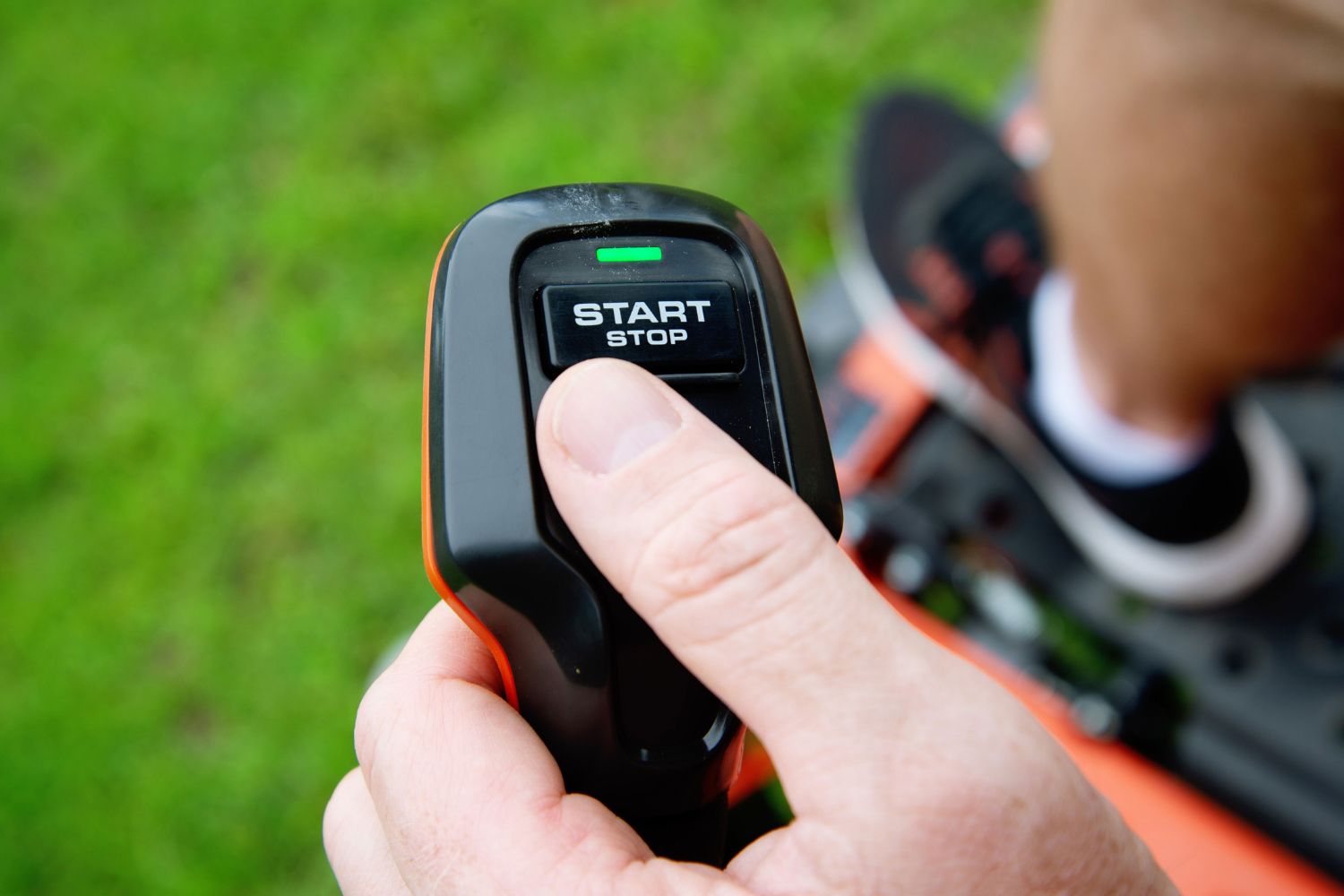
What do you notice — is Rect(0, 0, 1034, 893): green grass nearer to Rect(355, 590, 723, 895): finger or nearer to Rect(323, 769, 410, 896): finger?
Rect(323, 769, 410, 896): finger

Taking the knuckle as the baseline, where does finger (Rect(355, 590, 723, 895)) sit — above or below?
below

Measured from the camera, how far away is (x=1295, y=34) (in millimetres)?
1062

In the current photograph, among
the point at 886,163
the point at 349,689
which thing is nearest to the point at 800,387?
the point at 886,163

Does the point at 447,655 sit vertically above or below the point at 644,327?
below

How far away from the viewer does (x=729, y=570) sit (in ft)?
2.02

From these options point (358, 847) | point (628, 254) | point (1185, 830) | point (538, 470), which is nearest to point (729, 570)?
point (538, 470)

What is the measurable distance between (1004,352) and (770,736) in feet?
3.93

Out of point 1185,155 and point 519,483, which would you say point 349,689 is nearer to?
point 519,483

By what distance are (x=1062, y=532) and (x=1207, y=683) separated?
0.95 ft

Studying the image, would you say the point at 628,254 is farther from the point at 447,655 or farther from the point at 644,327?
the point at 447,655

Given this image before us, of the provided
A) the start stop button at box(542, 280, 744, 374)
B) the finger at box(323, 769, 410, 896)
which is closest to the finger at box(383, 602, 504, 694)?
the finger at box(323, 769, 410, 896)

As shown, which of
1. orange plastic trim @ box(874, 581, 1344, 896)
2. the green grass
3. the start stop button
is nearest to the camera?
the start stop button

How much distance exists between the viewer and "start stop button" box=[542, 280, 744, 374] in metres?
0.72

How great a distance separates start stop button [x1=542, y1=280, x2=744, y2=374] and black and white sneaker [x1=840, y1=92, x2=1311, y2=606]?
0.99 meters
